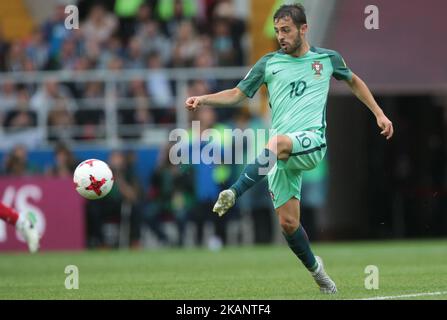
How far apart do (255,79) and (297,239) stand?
1.39 m

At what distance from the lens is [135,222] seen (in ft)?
64.0

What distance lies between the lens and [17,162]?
63.2 feet

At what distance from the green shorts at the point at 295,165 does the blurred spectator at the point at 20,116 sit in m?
11.3

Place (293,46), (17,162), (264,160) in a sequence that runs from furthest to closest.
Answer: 1. (17,162)
2. (293,46)
3. (264,160)

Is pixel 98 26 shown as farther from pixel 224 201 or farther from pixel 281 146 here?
pixel 224 201

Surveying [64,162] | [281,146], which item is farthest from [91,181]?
[64,162]

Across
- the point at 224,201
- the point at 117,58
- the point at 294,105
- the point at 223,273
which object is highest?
the point at 117,58

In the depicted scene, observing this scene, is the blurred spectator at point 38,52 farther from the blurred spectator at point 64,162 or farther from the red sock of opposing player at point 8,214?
the red sock of opposing player at point 8,214

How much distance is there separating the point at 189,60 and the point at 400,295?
1159cm

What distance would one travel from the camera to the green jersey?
9.38 m

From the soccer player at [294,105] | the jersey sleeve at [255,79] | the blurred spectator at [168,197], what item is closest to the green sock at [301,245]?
the soccer player at [294,105]

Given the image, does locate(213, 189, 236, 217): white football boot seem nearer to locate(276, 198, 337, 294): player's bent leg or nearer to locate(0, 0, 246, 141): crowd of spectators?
locate(276, 198, 337, 294): player's bent leg

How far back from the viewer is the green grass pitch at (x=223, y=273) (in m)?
9.85
